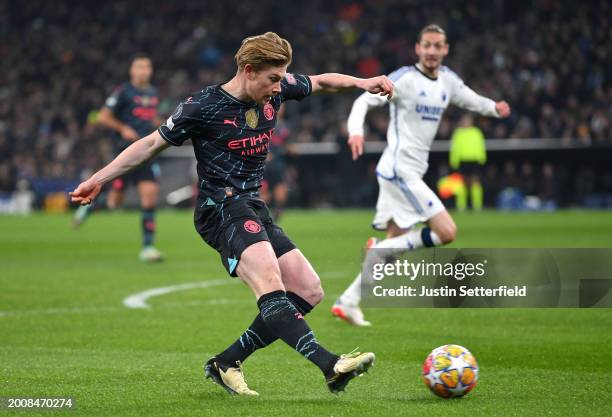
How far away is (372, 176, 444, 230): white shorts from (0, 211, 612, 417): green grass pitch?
823mm

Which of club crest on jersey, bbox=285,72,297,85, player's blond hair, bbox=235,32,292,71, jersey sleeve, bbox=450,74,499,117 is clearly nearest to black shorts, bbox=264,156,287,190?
jersey sleeve, bbox=450,74,499,117

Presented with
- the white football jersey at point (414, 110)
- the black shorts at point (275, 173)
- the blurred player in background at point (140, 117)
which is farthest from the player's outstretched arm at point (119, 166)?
the black shorts at point (275, 173)

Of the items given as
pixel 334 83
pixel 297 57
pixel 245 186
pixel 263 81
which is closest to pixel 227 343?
pixel 245 186

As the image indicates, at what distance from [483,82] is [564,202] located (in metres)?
4.02

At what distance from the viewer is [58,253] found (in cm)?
1551

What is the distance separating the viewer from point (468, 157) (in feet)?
87.1

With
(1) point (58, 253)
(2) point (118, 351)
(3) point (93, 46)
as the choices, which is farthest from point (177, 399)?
(3) point (93, 46)

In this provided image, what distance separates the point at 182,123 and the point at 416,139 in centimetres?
391

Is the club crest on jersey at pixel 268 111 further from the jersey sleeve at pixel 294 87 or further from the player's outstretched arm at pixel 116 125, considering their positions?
the player's outstretched arm at pixel 116 125

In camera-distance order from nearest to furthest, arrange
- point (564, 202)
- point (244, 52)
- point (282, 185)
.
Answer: point (244, 52)
point (282, 185)
point (564, 202)

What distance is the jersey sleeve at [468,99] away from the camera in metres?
9.21

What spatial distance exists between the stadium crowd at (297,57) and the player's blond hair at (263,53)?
22.8 metres

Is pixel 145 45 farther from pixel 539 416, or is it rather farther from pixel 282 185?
pixel 539 416

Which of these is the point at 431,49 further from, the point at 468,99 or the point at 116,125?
the point at 116,125
